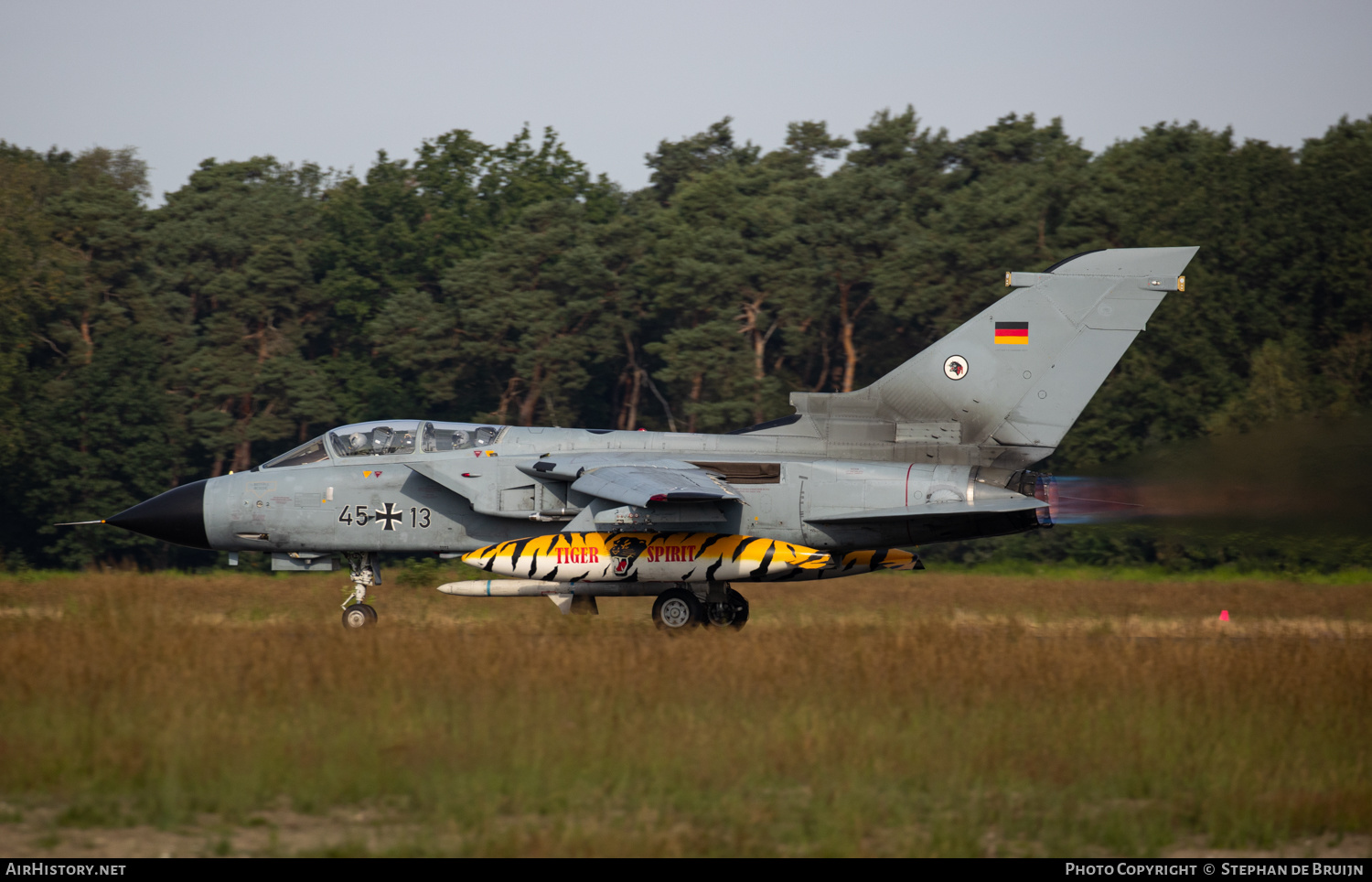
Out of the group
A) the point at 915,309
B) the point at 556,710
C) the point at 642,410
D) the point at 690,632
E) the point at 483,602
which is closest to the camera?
the point at 556,710

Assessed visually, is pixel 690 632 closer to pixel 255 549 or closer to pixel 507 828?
pixel 255 549

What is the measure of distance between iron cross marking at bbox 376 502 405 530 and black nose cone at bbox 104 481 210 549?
82.5 inches

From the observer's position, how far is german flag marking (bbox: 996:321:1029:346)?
14891 millimetres

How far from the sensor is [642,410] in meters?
43.0

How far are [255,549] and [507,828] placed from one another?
996cm

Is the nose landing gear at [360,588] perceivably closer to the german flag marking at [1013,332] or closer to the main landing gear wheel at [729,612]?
the main landing gear wheel at [729,612]

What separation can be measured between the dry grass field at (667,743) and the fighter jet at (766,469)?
5.25 ft

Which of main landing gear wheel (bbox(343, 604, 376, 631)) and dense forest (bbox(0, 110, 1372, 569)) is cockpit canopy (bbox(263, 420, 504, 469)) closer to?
main landing gear wheel (bbox(343, 604, 376, 631))

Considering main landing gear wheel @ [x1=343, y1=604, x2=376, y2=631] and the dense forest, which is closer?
main landing gear wheel @ [x1=343, y1=604, x2=376, y2=631]

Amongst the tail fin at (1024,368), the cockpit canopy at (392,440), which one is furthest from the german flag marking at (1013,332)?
the cockpit canopy at (392,440)

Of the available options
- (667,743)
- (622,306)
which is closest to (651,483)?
(667,743)

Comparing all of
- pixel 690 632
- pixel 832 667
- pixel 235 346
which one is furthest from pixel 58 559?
pixel 832 667

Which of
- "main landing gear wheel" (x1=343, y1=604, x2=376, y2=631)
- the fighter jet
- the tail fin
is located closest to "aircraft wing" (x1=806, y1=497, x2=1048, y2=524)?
the fighter jet

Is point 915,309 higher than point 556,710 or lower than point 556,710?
higher
